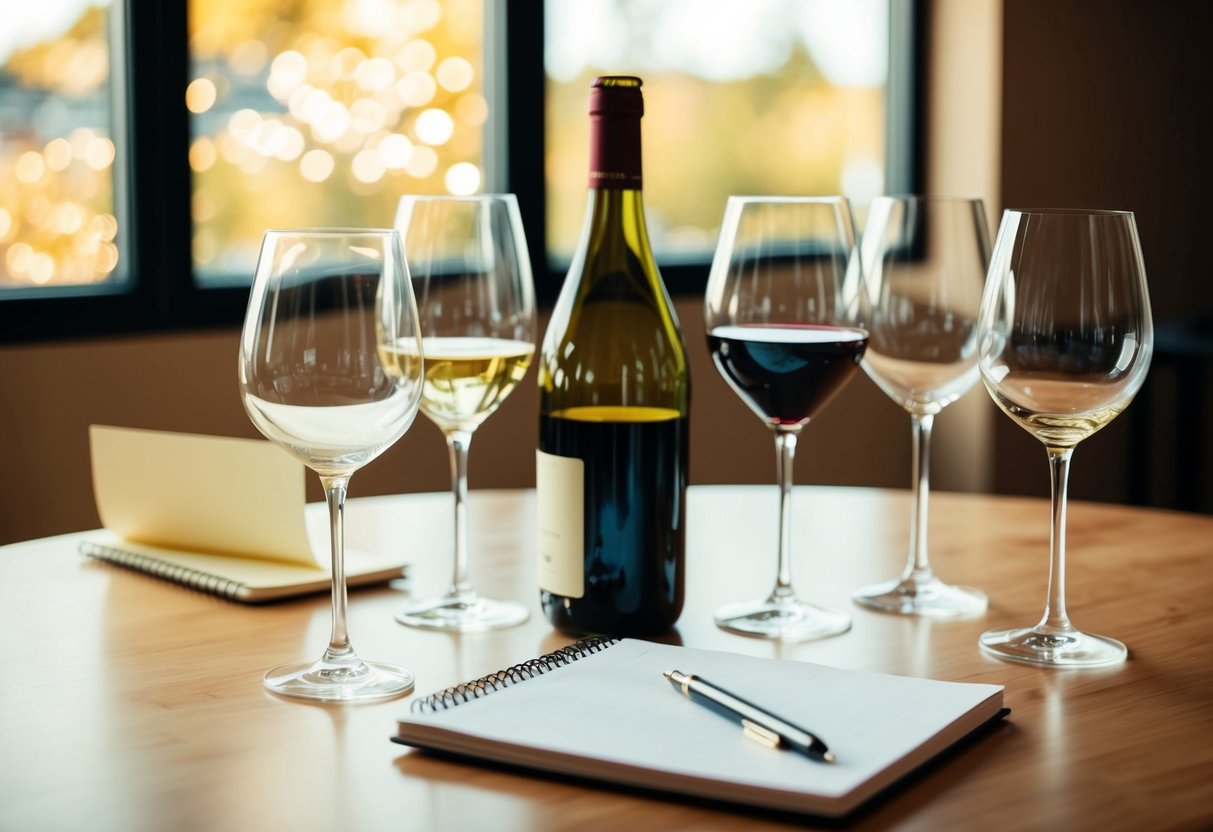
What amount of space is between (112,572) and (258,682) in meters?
0.34

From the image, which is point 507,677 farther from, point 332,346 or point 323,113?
point 323,113

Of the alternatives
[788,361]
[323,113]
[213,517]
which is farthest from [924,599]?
[323,113]

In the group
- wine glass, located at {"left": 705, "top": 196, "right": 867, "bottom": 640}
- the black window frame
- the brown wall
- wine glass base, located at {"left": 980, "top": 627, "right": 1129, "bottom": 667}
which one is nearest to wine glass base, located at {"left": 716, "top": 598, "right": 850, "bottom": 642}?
wine glass, located at {"left": 705, "top": 196, "right": 867, "bottom": 640}

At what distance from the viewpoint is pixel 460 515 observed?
1009mm

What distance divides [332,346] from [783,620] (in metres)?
0.39

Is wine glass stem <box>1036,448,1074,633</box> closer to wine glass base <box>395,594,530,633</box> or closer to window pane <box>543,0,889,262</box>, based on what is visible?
wine glass base <box>395,594,530,633</box>

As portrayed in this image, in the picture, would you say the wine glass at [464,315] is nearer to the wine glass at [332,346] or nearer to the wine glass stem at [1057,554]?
the wine glass at [332,346]

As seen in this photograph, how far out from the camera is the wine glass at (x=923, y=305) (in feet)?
3.46

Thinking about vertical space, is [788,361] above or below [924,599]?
above

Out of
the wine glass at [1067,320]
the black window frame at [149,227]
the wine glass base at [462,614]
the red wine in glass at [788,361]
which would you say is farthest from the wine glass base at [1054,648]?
the black window frame at [149,227]

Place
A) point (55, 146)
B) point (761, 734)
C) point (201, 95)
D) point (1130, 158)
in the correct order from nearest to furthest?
1. point (761, 734)
2. point (55, 146)
3. point (201, 95)
4. point (1130, 158)

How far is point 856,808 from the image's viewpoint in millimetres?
630

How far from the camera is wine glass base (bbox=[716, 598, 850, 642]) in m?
0.95

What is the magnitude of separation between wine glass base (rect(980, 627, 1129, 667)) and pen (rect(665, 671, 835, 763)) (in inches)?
10.0
